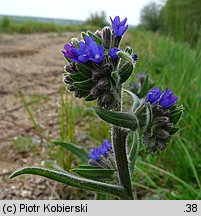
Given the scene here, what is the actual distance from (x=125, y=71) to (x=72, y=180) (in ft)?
1.24

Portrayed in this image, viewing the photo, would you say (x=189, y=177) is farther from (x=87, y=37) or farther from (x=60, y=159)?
(x=87, y=37)

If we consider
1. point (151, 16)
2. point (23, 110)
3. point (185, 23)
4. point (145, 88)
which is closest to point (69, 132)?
point (145, 88)

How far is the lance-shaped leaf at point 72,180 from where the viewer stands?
1.08m

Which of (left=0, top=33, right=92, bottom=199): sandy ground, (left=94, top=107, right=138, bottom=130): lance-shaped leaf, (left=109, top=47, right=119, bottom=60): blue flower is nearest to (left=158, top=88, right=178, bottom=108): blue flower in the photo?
(left=94, top=107, right=138, bottom=130): lance-shaped leaf

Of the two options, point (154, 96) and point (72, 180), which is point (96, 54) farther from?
point (72, 180)

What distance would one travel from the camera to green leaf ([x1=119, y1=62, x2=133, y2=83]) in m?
1.13

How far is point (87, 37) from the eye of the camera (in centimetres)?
107

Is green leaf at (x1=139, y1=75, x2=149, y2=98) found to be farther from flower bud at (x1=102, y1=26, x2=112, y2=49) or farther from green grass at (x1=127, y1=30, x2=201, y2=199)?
flower bud at (x1=102, y1=26, x2=112, y2=49)

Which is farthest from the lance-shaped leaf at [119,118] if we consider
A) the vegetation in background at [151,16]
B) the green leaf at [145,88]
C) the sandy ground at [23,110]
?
the vegetation in background at [151,16]

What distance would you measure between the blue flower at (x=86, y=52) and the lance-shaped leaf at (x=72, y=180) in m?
0.35

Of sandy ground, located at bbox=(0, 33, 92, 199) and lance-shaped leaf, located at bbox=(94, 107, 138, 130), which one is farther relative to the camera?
sandy ground, located at bbox=(0, 33, 92, 199)

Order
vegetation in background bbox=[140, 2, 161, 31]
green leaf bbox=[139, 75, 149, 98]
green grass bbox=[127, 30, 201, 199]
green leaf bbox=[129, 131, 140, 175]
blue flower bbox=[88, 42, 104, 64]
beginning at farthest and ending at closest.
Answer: vegetation in background bbox=[140, 2, 161, 31], green grass bbox=[127, 30, 201, 199], green leaf bbox=[139, 75, 149, 98], green leaf bbox=[129, 131, 140, 175], blue flower bbox=[88, 42, 104, 64]

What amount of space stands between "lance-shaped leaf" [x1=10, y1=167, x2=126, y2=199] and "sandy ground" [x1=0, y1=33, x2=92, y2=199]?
98 cm
